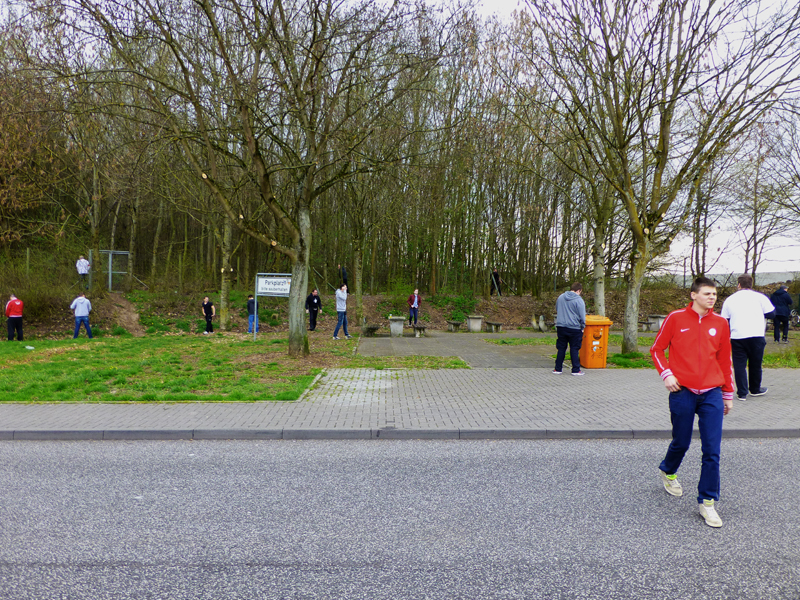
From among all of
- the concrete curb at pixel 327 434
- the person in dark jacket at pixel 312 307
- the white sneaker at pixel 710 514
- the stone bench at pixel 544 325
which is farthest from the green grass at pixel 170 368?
the stone bench at pixel 544 325

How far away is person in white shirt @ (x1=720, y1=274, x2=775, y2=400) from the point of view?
27.6ft

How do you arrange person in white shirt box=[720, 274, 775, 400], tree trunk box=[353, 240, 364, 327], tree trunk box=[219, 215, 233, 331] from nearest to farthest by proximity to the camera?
person in white shirt box=[720, 274, 775, 400]
tree trunk box=[219, 215, 233, 331]
tree trunk box=[353, 240, 364, 327]

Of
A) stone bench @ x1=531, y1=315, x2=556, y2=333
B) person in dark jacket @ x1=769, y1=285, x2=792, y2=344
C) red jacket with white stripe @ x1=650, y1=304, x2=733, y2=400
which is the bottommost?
stone bench @ x1=531, y1=315, x2=556, y2=333

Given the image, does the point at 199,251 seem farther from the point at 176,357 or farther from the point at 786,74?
the point at 786,74

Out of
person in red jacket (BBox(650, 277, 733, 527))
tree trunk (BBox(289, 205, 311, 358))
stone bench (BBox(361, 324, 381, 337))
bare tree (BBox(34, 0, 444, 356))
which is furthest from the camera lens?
stone bench (BBox(361, 324, 381, 337))

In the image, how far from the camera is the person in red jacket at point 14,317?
1800cm

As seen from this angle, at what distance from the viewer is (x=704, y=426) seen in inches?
164

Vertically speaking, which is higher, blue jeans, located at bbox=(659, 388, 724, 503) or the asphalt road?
blue jeans, located at bbox=(659, 388, 724, 503)

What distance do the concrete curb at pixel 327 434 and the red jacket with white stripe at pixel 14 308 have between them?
14.0m

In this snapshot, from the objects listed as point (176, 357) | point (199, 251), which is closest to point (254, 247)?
point (199, 251)

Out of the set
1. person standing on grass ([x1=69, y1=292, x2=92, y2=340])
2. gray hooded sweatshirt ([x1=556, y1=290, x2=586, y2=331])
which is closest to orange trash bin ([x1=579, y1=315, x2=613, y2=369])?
gray hooded sweatshirt ([x1=556, y1=290, x2=586, y2=331])

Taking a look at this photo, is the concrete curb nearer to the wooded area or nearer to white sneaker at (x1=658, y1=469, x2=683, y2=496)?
Answer: white sneaker at (x1=658, y1=469, x2=683, y2=496)

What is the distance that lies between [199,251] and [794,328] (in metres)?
32.9

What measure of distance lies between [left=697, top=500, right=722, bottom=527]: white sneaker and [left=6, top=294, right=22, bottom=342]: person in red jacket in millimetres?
20278
